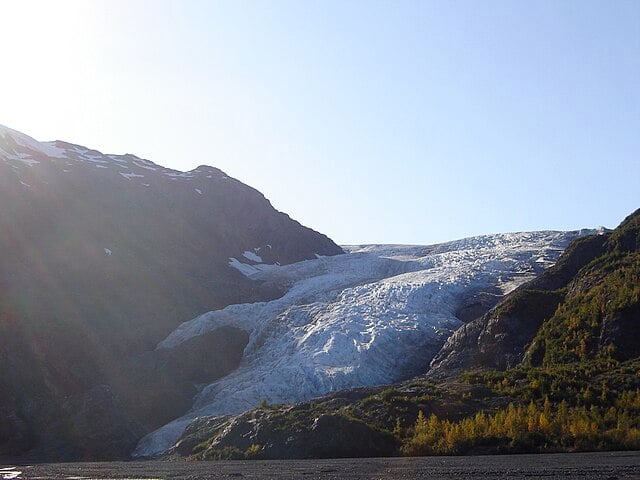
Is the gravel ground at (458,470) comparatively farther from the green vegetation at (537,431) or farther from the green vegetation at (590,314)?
the green vegetation at (590,314)

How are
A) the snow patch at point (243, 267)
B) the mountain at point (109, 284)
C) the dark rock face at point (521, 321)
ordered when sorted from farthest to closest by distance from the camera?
the snow patch at point (243, 267) < the mountain at point (109, 284) < the dark rock face at point (521, 321)

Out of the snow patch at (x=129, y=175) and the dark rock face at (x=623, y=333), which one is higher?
the snow patch at (x=129, y=175)

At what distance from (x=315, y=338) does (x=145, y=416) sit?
451 inches

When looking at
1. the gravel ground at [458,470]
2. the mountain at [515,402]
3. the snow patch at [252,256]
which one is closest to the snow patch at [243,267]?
the snow patch at [252,256]

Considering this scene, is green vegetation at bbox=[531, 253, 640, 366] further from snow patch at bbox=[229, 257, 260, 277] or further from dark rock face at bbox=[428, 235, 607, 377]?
snow patch at bbox=[229, 257, 260, 277]

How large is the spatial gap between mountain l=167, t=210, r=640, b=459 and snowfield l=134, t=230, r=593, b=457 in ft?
22.5

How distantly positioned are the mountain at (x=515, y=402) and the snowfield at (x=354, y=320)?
6.87 metres

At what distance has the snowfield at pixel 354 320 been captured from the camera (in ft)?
133

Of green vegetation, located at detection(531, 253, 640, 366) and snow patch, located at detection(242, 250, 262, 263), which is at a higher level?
snow patch, located at detection(242, 250, 262, 263)

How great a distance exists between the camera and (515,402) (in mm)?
22594

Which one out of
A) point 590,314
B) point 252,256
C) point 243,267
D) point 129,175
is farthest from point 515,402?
point 129,175

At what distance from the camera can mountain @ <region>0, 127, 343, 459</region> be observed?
38.0 m

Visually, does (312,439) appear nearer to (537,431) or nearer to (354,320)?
(537,431)

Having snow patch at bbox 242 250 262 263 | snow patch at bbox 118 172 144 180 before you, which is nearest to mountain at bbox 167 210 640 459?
snow patch at bbox 242 250 262 263
